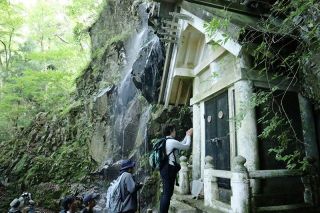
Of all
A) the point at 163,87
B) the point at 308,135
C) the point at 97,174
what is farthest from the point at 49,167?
the point at 308,135

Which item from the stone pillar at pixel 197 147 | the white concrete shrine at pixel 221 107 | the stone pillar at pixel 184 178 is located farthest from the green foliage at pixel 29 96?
the stone pillar at pixel 184 178

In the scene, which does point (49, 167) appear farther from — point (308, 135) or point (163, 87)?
point (308, 135)

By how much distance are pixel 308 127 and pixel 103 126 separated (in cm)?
1298

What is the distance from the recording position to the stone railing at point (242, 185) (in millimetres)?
5039

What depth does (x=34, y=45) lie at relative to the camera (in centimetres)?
3103

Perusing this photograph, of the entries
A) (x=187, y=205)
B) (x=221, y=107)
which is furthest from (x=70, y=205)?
(x=221, y=107)

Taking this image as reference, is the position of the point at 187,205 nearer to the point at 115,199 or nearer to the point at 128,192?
the point at 128,192

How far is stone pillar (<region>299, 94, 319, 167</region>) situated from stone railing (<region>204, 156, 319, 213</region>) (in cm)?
87

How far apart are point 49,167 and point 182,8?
46.1ft

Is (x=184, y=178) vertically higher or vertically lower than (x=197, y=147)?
lower

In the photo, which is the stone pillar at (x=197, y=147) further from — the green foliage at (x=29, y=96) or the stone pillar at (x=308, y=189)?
the green foliage at (x=29, y=96)

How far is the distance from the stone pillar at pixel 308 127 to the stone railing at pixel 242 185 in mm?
872

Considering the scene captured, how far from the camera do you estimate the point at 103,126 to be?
17594mm

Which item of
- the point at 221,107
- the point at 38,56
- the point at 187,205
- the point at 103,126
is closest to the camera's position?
the point at 187,205
